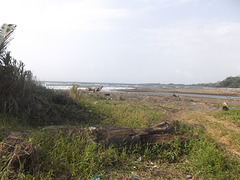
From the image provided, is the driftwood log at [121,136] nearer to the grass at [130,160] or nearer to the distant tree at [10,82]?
the grass at [130,160]

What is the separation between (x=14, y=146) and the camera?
120 inches

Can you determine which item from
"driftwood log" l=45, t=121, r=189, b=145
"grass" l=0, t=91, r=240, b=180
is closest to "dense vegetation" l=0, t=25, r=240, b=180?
"grass" l=0, t=91, r=240, b=180

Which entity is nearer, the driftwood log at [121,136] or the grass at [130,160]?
the grass at [130,160]

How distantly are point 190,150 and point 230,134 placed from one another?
1564mm

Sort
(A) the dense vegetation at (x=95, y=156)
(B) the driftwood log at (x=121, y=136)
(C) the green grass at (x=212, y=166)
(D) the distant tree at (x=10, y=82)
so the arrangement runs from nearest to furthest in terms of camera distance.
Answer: (A) the dense vegetation at (x=95, y=156) < (C) the green grass at (x=212, y=166) < (B) the driftwood log at (x=121, y=136) < (D) the distant tree at (x=10, y=82)

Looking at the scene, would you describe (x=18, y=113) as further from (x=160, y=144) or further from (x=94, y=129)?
(x=160, y=144)

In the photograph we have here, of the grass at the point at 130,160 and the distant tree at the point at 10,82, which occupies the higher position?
the distant tree at the point at 10,82

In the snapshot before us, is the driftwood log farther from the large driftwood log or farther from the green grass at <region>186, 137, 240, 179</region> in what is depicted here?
the green grass at <region>186, 137, 240, 179</region>

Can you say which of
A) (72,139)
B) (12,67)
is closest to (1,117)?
(12,67)

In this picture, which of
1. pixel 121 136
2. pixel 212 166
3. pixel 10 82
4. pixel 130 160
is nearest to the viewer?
pixel 212 166

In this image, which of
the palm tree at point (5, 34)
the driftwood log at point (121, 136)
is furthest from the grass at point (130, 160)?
the palm tree at point (5, 34)

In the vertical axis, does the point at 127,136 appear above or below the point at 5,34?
below

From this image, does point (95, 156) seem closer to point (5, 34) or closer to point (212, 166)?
point (212, 166)

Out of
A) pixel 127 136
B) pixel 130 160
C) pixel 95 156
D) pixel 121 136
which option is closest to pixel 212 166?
pixel 130 160
